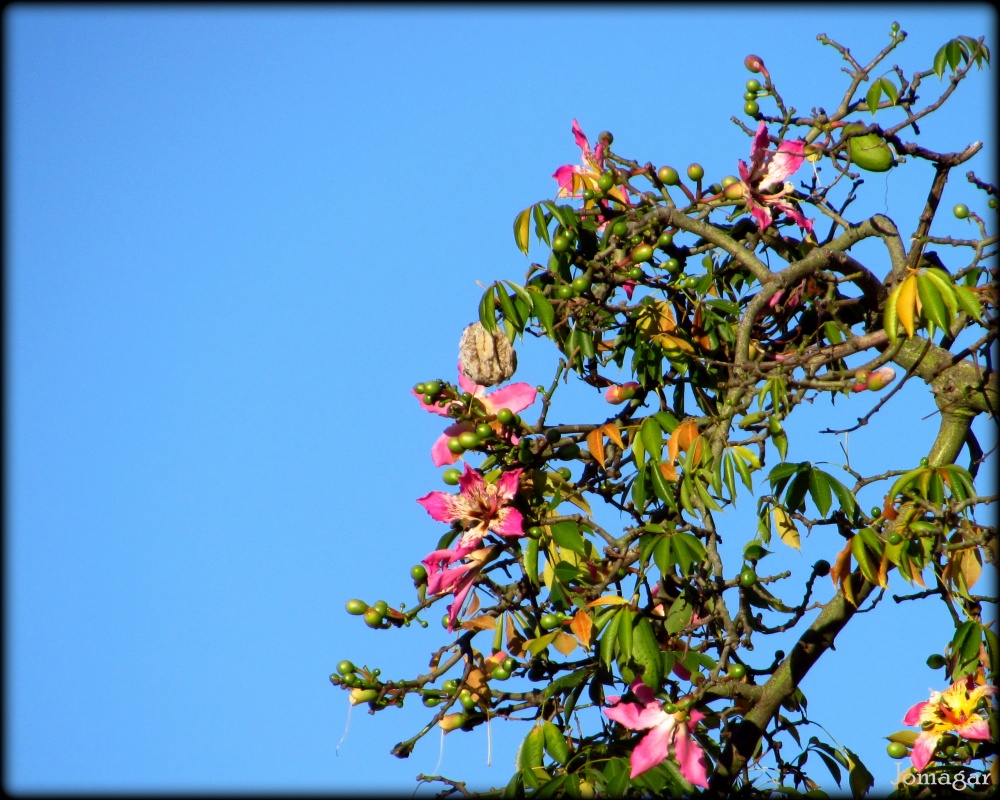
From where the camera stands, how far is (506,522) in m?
2.10

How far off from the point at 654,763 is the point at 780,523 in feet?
1.72

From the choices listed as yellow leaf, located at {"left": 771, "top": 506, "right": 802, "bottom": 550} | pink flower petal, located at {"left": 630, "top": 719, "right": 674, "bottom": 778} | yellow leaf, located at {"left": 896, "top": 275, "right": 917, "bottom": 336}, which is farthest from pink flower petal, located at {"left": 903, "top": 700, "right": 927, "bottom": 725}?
yellow leaf, located at {"left": 896, "top": 275, "right": 917, "bottom": 336}

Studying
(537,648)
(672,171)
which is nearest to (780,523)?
(537,648)

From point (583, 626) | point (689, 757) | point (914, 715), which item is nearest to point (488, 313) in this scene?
point (583, 626)

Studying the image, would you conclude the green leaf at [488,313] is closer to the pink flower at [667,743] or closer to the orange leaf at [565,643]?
the orange leaf at [565,643]

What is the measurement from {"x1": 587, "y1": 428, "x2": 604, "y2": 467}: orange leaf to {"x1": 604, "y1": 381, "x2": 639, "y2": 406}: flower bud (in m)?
0.11

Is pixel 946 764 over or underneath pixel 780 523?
underneath

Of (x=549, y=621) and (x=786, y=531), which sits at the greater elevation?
(x=786, y=531)

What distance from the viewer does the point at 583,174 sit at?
92.4 inches

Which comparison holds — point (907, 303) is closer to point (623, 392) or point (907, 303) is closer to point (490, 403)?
point (623, 392)

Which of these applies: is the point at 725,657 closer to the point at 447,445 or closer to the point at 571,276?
the point at 447,445

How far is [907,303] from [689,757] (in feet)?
2.68

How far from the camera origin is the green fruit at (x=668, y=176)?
2.23 metres

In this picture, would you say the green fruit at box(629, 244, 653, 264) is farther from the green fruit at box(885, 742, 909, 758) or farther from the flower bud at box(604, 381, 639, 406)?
the green fruit at box(885, 742, 909, 758)
